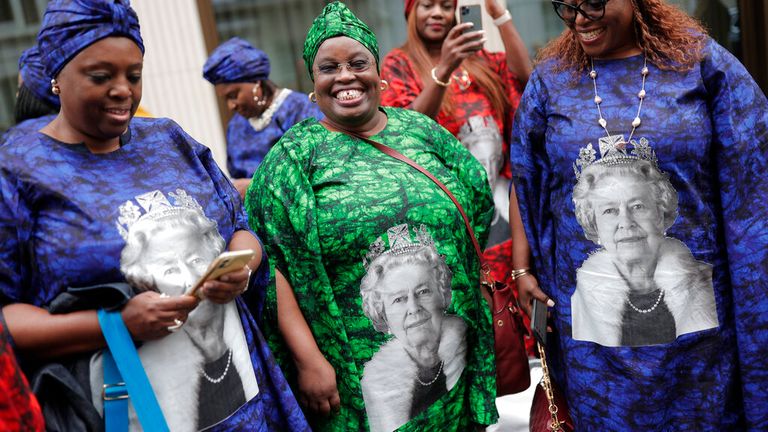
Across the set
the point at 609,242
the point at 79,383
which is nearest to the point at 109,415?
the point at 79,383

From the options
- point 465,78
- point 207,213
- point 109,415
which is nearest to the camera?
point 109,415

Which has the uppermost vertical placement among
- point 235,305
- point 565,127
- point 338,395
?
point 565,127

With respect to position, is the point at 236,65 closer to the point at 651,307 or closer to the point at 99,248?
the point at 99,248

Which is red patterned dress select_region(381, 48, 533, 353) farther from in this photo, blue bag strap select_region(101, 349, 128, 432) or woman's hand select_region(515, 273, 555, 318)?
blue bag strap select_region(101, 349, 128, 432)

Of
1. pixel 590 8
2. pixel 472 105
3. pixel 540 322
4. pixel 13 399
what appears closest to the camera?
pixel 13 399

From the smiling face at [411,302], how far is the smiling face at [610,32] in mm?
900

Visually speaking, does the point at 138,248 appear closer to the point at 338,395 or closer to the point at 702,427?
the point at 338,395

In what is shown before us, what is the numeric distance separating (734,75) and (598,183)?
20.6 inches

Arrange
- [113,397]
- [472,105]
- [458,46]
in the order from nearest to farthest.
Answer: [113,397] → [458,46] → [472,105]

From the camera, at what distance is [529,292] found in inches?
111

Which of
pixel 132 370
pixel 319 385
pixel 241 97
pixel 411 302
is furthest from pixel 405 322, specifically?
pixel 241 97

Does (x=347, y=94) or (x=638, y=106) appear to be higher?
(x=347, y=94)

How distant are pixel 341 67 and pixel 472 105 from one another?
1.14 m

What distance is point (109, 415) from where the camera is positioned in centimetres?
199
